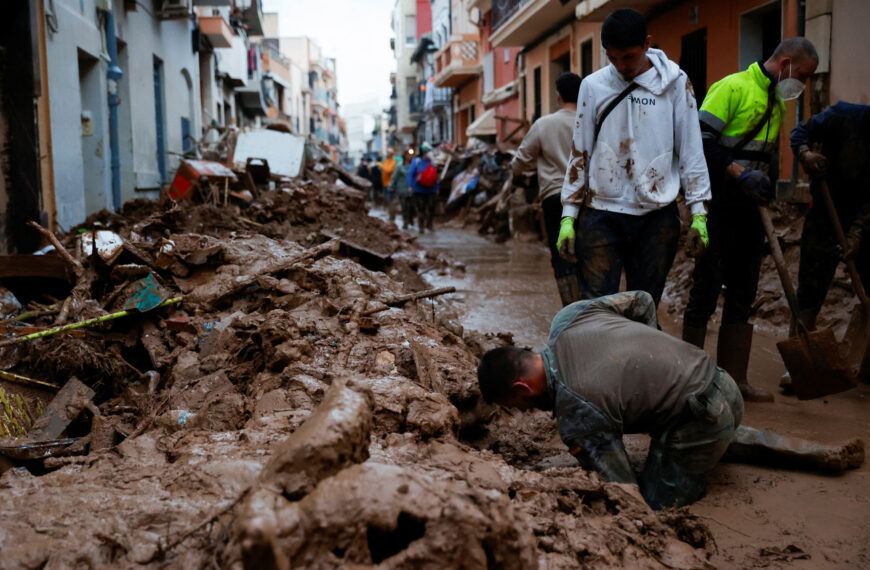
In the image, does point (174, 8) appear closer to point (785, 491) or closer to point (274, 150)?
point (274, 150)

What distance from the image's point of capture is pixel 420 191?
49.0 feet

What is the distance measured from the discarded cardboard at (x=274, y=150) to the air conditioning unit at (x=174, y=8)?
254cm

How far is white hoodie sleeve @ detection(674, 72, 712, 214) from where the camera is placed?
333 centimetres

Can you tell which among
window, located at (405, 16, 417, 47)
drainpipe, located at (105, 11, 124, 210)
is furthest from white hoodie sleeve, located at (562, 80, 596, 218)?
window, located at (405, 16, 417, 47)

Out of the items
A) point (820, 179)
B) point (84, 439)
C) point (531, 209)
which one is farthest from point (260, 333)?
point (531, 209)

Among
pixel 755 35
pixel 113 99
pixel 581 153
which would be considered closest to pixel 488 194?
pixel 755 35

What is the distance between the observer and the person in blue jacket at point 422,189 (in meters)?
14.6

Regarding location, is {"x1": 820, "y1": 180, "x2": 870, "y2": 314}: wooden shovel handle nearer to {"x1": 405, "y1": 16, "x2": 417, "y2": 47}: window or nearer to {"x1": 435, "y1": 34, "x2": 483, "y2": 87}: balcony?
{"x1": 435, "y1": 34, "x2": 483, "y2": 87}: balcony

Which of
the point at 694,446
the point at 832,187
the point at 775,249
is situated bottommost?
the point at 694,446

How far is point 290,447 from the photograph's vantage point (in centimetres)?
164

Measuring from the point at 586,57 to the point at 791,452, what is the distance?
14.0 meters

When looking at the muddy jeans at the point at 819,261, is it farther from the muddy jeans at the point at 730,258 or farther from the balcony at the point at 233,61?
the balcony at the point at 233,61

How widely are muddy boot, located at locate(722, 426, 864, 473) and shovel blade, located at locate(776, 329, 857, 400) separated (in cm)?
71

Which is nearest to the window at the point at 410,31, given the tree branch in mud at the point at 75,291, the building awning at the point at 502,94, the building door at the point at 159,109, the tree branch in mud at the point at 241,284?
the building awning at the point at 502,94
